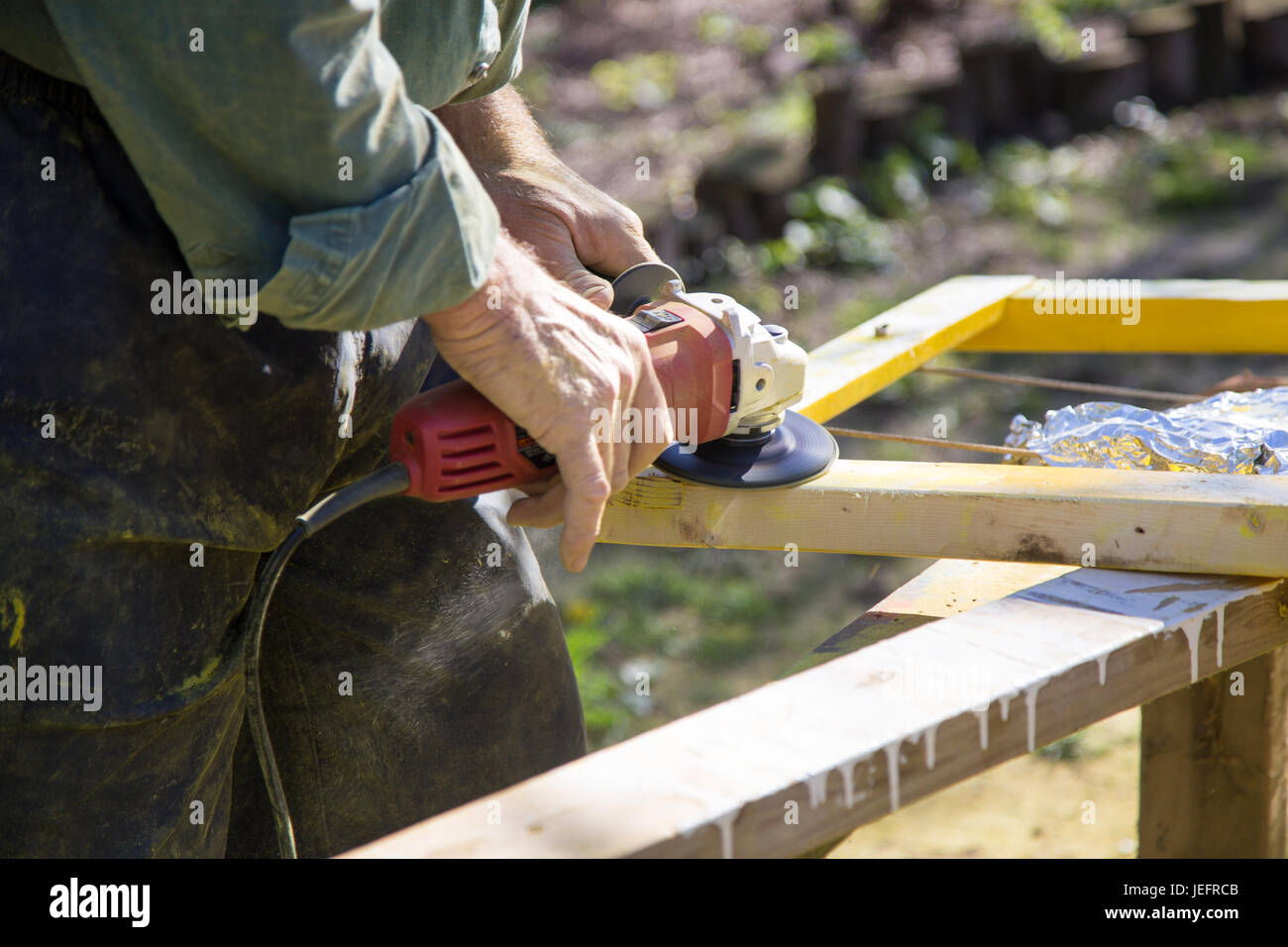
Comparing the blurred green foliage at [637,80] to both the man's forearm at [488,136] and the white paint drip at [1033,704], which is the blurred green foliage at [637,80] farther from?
the white paint drip at [1033,704]

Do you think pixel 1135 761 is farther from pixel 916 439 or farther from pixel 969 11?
pixel 969 11

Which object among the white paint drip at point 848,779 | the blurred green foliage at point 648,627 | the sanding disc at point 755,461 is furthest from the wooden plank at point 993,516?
the blurred green foliage at point 648,627

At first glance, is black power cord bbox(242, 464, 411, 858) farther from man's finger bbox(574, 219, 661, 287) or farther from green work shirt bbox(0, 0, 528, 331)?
man's finger bbox(574, 219, 661, 287)

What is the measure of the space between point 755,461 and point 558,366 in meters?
0.42

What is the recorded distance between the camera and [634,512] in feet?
5.26

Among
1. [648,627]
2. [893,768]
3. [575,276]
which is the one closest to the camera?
[893,768]

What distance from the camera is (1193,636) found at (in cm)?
131

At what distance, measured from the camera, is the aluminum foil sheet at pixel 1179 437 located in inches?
65.9

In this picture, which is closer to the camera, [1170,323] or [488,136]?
[488,136]

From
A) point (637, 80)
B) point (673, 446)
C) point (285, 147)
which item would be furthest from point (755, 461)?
point (637, 80)

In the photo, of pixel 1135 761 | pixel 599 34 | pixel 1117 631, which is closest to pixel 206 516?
pixel 1117 631

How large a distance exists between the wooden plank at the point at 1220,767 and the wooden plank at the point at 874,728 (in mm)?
553

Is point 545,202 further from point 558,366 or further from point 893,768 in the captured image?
point 893,768

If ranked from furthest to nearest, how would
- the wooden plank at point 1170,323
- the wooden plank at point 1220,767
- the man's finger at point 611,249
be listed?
1. the wooden plank at point 1170,323
2. the wooden plank at point 1220,767
3. the man's finger at point 611,249
